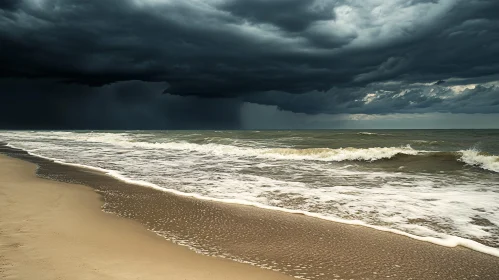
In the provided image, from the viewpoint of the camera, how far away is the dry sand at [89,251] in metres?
3.47

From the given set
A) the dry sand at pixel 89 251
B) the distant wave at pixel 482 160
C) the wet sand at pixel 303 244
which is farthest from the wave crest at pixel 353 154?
the dry sand at pixel 89 251

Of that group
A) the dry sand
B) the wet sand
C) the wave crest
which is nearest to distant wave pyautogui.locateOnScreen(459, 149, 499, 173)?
the wave crest

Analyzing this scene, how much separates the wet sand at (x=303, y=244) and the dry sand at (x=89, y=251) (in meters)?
0.35

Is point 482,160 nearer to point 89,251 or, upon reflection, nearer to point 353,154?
point 353,154

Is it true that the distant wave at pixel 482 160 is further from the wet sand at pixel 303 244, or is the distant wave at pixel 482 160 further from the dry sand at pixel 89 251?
the dry sand at pixel 89 251

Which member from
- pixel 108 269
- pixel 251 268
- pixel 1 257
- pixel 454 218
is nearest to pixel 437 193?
pixel 454 218

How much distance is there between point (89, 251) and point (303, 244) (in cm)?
305

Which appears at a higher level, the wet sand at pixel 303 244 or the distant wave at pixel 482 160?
the distant wave at pixel 482 160

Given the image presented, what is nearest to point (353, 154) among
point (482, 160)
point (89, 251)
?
point (482, 160)

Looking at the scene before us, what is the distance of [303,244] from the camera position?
477 cm

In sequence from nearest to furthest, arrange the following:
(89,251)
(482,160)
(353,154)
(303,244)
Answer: (89,251) < (303,244) < (482,160) < (353,154)

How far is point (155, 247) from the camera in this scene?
4480mm

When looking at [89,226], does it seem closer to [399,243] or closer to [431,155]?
[399,243]

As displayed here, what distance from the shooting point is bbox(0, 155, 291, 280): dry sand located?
11.4 ft
